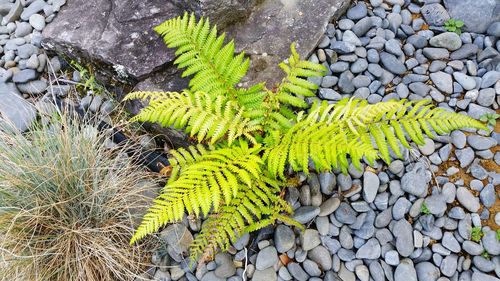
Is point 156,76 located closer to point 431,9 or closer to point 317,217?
point 317,217

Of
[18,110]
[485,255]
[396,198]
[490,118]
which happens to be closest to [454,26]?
[490,118]

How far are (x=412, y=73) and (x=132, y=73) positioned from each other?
182 cm

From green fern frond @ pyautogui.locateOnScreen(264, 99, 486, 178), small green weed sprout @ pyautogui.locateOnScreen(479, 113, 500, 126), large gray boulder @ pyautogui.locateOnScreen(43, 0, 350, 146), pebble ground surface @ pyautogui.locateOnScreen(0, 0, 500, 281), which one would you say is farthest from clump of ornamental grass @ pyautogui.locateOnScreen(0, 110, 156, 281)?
small green weed sprout @ pyautogui.locateOnScreen(479, 113, 500, 126)

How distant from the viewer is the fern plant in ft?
7.92

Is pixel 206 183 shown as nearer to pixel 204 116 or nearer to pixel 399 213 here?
pixel 204 116

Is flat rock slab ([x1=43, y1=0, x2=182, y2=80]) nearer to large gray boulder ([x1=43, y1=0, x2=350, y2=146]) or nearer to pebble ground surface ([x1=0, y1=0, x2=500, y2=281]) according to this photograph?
large gray boulder ([x1=43, y1=0, x2=350, y2=146])

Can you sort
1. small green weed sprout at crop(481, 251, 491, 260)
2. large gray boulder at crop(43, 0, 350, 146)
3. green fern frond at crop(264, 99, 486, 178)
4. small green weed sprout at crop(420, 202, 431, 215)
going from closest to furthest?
green fern frond at crop(264, 99, 486, 178)
small green weed sprout at crop(481, 251, 491, 260)
small green weed sprout at crop(420, 202, 431, 215)
large gray boulder at crop(43, 0, 350, 146)

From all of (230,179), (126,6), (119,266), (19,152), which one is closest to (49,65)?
(126,6)

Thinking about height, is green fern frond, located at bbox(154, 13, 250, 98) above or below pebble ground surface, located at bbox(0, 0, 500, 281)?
above

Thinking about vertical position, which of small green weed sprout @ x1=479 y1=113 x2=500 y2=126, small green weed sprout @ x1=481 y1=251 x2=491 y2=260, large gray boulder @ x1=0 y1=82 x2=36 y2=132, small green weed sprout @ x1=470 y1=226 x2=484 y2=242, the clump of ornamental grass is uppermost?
large gray boulder @ x1=0 y1=82 x2=36 y2=132

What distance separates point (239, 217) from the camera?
8.72 feet

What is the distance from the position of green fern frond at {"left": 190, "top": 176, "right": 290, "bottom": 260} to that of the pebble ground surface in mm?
146

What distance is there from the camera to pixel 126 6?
3357 mm

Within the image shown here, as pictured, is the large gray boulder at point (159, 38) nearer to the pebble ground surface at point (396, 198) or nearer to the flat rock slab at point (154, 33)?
the flat rock slab at point (154, 33)
